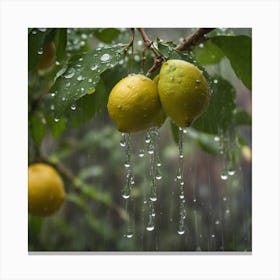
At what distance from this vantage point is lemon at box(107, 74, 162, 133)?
0.62 metres

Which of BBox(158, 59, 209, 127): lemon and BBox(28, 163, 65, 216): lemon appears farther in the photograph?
BBox(28, 163, 65, 216): lemon

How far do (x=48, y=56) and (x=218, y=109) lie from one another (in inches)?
13.9

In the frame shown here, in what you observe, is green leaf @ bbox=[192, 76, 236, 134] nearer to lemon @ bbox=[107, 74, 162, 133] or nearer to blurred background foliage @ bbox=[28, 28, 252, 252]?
blurred background foliage @ bbox=[28, 28, 252, 252]

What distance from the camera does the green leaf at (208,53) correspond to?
1.02 metres

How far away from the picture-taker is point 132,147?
6.02ft

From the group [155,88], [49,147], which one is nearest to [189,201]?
[49,147]

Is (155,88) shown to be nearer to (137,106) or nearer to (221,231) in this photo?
(137,106)

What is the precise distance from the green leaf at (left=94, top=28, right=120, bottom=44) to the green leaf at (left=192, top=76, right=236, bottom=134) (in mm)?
236

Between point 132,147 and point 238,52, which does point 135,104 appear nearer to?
point 238,52

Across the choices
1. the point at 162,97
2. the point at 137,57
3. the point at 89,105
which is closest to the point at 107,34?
the point at 137,57

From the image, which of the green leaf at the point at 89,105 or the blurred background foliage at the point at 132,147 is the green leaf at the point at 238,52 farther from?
the green leaf at the point at 89,105

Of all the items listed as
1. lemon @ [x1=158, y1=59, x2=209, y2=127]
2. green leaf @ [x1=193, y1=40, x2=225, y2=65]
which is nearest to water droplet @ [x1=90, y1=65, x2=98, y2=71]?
lemon @ [x1=158, y1=59, x2=209, y2=127]
